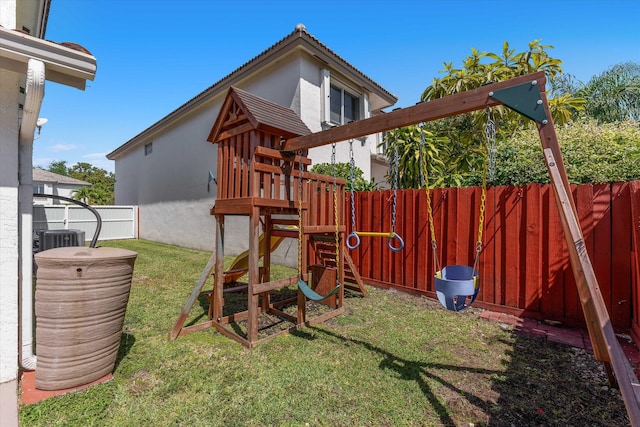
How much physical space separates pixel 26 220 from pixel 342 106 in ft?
26.4

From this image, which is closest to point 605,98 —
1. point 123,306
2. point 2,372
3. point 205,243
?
point 205,243

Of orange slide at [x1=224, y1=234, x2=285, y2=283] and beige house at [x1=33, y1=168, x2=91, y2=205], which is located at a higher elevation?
beige house at [x1=33, y1=168, x2=91, y2=205]

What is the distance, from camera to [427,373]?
270 cm

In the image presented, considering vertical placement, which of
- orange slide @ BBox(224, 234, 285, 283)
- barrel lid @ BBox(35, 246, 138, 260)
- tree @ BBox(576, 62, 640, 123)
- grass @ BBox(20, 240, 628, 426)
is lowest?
grass @ BBox(20, 240, 628, 426)

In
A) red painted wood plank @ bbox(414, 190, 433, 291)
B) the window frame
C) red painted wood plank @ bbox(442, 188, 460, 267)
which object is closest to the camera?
red painted wood plank @ bbox(442, 188, 460, 267)

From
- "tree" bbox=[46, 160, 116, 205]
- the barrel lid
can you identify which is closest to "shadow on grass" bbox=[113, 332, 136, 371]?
the barrel lid

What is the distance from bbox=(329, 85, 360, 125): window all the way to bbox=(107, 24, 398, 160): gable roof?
50 cm

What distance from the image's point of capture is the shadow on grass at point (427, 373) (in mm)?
2230

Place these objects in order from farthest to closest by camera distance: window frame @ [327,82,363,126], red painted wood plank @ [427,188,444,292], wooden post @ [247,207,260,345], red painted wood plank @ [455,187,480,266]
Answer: window frame @ [327,82,363,126], red painted wood plank @ [427,188,444,292], red painted wood plank @ [455,187,480,266], wooden post @ [247,207,260,345]

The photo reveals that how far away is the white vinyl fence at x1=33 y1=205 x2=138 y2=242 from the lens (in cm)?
1179

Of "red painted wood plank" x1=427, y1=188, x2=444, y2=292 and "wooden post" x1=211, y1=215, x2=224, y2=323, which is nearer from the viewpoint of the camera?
"wooden post" x1=211, y1=215, x2=224, y2=323

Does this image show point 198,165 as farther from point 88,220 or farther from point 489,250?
point 489,250

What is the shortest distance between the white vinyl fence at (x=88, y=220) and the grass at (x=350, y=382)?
440 inches

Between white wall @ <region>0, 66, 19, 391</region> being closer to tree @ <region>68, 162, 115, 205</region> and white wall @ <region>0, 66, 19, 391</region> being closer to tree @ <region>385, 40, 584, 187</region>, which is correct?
tree @ <region>385, 40, 584, 187</region>
